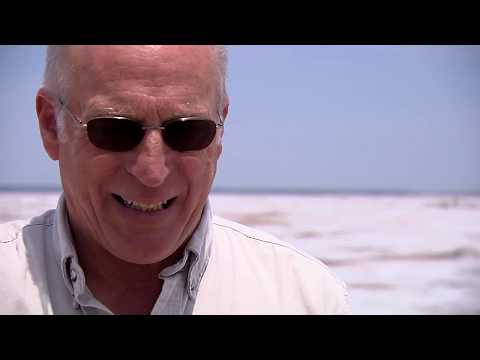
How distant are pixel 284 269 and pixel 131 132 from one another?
0.90m

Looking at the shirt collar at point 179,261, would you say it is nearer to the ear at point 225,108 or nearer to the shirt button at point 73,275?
the shirt button at point 73,275

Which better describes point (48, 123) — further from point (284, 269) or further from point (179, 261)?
point (284, 269)

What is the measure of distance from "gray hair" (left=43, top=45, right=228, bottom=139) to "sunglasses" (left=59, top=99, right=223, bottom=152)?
161mm

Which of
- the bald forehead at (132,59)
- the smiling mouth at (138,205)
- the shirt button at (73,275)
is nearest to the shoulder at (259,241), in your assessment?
the smiling mouth at (138,205)

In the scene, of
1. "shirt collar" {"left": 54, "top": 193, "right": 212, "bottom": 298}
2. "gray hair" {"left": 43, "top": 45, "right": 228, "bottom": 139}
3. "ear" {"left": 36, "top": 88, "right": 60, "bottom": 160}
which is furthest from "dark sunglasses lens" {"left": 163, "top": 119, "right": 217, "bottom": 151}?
"ear" {"left": 36, "top": 88, "right": 60, "bottom": 160}

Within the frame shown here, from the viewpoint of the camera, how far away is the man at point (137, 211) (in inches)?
70.4

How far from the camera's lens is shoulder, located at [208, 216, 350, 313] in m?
2.11

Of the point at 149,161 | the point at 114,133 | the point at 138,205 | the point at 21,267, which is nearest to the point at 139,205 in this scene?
the point at 138,205

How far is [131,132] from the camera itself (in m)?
1.78

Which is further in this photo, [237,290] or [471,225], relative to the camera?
[471,225]
